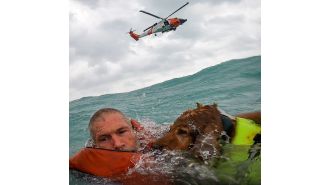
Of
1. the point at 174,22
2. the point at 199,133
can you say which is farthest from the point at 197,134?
the point at 174,22

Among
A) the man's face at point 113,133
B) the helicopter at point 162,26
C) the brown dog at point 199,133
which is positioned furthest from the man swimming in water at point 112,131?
the helicopter at point 162,26

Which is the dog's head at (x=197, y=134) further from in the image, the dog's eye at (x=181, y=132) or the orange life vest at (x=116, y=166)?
the orange life vest at (x=116, y=166)

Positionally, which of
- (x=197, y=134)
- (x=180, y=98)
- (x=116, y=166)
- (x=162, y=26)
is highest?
(x=162, y=26)

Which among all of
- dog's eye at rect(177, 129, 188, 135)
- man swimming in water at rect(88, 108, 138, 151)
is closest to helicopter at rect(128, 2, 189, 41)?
man swimming in water at rect(88, 108, 138, 151)

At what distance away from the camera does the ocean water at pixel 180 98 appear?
2.05 metres

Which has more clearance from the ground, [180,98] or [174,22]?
[174,22]

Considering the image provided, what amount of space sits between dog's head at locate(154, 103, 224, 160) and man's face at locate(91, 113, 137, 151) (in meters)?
0.13

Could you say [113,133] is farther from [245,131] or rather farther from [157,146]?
[245,131]

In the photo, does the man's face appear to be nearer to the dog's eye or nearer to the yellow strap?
the dog's eye

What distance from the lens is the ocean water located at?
2053 mm

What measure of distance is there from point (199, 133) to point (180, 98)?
0.24 m

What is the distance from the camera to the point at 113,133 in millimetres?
1986
